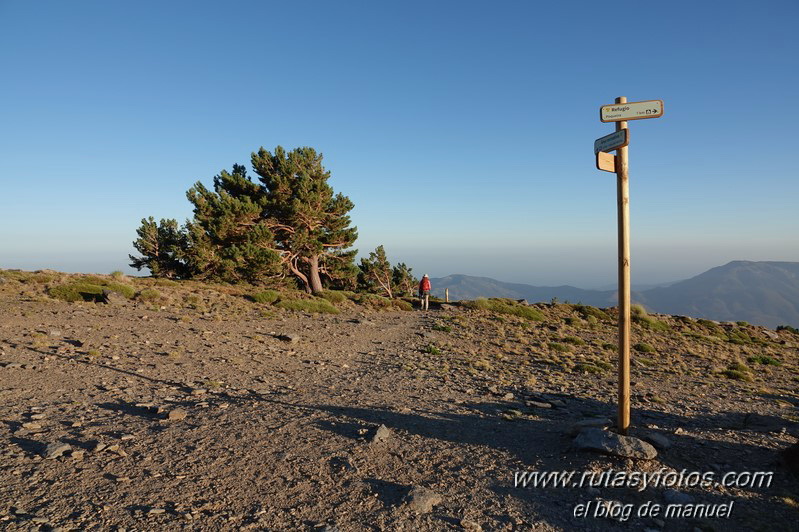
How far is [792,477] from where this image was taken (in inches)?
193

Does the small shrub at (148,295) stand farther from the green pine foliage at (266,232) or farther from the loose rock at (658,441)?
the loose rock at (658,441)

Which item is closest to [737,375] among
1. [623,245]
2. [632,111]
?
[623,245]

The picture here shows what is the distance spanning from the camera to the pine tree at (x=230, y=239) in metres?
26.6

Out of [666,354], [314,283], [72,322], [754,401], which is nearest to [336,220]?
[314,283]

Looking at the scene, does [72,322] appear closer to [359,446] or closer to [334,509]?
[359,446]

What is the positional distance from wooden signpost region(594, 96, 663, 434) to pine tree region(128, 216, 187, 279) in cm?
3365

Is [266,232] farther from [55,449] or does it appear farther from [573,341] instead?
[55,449]

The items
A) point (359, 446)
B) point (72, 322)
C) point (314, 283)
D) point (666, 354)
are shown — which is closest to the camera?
point (359, 446)

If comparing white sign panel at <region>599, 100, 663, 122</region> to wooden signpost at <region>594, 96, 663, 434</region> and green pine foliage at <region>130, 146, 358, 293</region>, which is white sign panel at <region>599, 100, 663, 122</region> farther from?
green pine foliage at <region>130, 146, 358, 293</region>

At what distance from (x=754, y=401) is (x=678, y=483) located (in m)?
7.75

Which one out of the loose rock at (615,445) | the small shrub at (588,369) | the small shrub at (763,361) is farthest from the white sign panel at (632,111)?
the small shrub at (763,361)

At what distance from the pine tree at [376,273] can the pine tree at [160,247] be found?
15.1m

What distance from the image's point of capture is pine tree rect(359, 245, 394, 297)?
37.2m

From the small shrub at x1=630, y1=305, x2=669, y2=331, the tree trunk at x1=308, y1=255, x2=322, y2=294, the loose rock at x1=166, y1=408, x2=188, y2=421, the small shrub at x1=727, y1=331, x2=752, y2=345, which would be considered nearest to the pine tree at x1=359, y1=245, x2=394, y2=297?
the tree trunk at x1=308, y1=255, x2=322, y2=294
